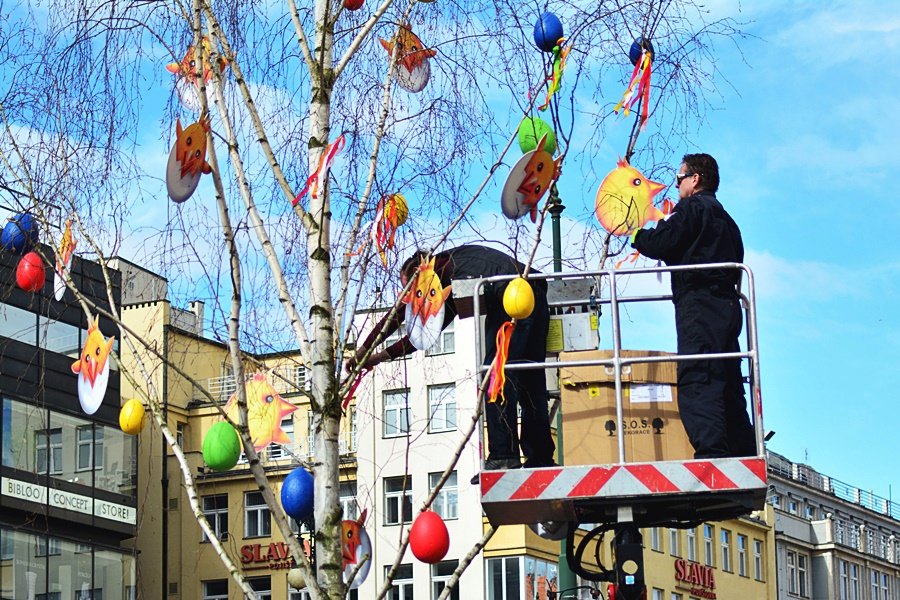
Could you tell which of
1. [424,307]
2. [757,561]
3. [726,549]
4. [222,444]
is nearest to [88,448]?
[726,549]

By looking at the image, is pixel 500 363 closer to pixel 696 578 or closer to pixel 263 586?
pixel 263 586

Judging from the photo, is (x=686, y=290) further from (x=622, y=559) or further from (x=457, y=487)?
(x=457, y=487)

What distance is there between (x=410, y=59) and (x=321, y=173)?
0.91m

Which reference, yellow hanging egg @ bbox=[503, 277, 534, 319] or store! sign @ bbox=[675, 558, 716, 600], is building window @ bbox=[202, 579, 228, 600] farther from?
yellow hanging egg @ bbox=[503, 277, 534, 319]

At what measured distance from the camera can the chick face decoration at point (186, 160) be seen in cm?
866

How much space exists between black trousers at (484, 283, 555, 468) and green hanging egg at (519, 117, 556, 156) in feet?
2.98

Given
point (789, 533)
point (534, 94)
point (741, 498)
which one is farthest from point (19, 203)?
point (789, 533)

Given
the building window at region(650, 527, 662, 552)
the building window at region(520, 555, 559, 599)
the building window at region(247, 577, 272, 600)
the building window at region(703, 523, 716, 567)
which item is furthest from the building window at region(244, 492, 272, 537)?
the building window at region(703, 523, 716, 567)

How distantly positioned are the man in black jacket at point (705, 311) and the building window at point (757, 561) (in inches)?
2506

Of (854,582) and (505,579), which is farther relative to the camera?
(854,582)

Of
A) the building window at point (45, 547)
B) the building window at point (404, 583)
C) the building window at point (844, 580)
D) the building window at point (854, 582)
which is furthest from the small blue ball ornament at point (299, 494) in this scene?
the building window at point (854, 582)

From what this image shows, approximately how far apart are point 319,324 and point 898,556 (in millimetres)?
86797

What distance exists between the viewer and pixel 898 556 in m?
90.8

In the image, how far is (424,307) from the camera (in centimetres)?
917
